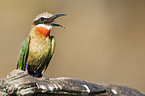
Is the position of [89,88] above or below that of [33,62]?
below

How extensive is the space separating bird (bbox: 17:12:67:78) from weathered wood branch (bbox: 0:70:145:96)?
0.19m

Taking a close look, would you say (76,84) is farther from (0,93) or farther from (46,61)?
(0,93)

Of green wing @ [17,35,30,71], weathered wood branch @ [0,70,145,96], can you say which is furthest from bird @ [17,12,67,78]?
weathered wood branch @ [0,70,145,96]

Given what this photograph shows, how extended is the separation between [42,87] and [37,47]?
0.33 meters

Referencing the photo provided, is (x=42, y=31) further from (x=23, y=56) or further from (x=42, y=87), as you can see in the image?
(x=42, y=87)

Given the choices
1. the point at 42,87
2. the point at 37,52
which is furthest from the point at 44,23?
the point at 42,87

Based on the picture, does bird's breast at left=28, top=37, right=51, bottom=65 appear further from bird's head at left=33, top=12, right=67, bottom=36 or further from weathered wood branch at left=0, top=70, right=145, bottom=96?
→ weathered wood branch at left=0, top=70, right=145, bottom=96

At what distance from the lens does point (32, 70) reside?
1370mm

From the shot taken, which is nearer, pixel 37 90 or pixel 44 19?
pixel 37 90

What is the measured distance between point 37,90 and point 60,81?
0.16 meters

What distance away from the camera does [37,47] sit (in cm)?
134

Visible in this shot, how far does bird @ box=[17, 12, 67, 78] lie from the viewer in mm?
1324

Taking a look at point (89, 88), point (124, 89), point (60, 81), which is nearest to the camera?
point (60, 81)

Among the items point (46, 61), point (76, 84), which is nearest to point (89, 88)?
point (76, 84)
